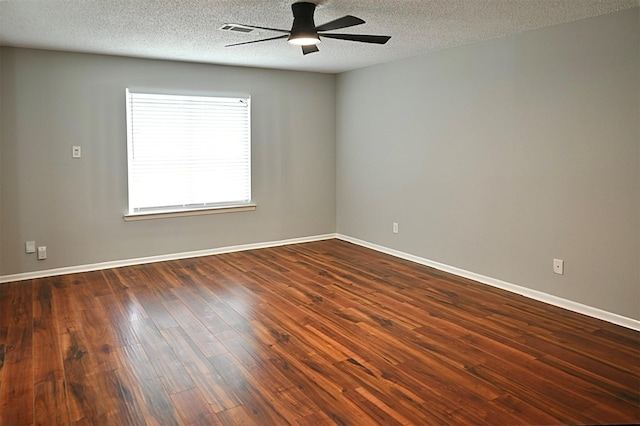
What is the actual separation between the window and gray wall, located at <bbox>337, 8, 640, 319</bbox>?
5.44ft

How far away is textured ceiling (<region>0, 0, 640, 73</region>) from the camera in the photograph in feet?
10.9

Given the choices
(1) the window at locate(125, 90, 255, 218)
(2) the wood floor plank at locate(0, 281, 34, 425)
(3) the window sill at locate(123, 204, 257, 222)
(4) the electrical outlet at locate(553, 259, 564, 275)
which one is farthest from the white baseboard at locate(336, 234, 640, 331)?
(2) the wood floor plank at locate(0, 281, 34, 425)

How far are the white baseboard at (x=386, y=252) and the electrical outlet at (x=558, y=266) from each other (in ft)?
0.73

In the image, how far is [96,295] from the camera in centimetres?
441

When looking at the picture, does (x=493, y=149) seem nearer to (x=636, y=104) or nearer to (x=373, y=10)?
(x=636, y=104)

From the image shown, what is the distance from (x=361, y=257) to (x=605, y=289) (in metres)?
2.68

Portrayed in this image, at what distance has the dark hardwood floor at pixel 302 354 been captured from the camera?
251 cm

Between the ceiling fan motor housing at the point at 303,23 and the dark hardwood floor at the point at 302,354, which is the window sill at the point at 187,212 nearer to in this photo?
the dark hardwood floor at the point at 302,354

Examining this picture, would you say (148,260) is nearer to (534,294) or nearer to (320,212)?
(320,212)

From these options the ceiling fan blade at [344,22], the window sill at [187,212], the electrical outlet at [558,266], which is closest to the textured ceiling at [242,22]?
the ceiling fan blade at [344,22]

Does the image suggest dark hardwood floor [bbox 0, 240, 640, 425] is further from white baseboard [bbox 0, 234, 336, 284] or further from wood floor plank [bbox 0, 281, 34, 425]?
white baseboard [bbox 0, 234, 336, 284]

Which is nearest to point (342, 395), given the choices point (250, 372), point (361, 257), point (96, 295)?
point (250, 372)

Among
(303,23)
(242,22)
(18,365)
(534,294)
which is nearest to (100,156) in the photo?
(242,22)

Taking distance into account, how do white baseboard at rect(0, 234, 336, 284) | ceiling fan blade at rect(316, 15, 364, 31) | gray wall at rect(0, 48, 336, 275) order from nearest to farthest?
ceiling fan blade at rect(316, 15, 364, 31)
gray wall at rect(0, 48, 336, 275)
white baseboard at rect(0, 234, 336, 284)
